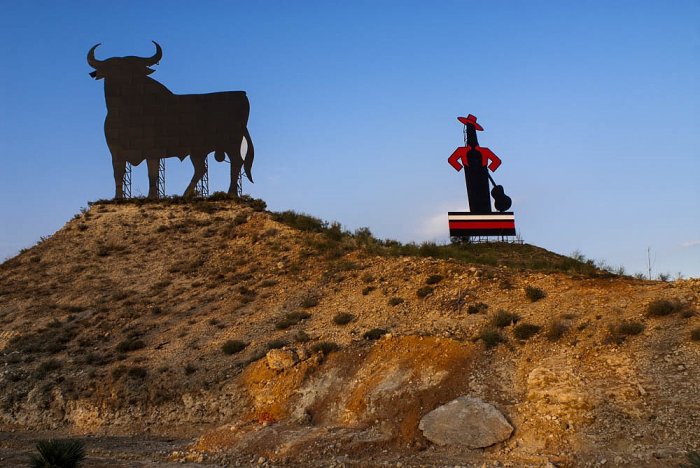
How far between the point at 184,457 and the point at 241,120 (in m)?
19.7

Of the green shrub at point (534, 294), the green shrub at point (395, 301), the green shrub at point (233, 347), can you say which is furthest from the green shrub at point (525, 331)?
the green shrub at point (233, 347)

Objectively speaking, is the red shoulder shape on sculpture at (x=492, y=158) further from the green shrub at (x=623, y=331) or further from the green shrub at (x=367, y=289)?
the green shrub at (x=623, y=331)

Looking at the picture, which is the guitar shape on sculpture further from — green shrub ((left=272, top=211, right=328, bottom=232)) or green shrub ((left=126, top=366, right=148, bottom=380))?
green shrub ((left=126, top=366, right=148, bottom=380))

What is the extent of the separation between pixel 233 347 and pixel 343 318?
3.20 meters

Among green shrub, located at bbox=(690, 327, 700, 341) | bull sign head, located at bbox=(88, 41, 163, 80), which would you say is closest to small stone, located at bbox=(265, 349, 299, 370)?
green shrub, located at bbox=(690, 327, 700, 341)

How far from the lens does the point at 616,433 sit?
38.7ft

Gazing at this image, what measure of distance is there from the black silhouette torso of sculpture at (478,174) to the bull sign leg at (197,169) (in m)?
11.4

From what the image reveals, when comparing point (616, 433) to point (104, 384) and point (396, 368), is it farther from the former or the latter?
point (104, 384)

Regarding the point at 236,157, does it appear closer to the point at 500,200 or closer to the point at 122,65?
the point at 122,65

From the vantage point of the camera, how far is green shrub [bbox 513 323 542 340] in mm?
15492

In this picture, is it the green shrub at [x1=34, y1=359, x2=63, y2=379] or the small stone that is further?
the green shrub at [x1=34, y1=359, x2=63, y2=379]

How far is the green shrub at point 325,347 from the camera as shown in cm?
1683

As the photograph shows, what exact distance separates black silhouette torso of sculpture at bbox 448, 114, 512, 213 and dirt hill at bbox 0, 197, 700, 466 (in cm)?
220

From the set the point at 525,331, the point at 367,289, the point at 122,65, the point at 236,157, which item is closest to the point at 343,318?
the point at 367,289
